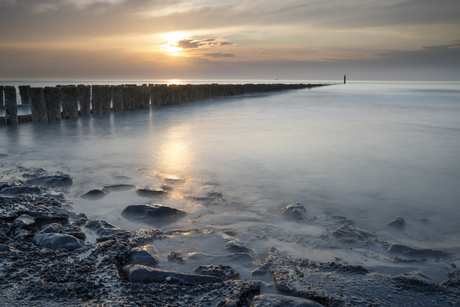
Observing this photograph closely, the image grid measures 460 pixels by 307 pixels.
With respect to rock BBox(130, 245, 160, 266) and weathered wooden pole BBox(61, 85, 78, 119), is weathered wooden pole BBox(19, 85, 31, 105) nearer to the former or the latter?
weathered wooden pole BBox(61, 85, 78, 119)

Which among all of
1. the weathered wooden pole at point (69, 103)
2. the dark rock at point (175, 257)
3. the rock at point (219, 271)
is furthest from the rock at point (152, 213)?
the weathered wooden pole at point (69, 103)

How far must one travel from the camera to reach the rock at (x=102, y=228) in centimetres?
264

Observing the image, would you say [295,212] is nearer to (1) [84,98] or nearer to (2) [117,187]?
(2) [117,187]

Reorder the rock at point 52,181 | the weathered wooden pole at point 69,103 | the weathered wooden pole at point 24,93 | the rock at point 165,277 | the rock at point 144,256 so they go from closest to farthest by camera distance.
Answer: the rock at point 165,277, the rock at point 144,256, the rock at point 52,181, the weathered wooden pole at point 69,103, the weathered wooden pole at point 24,93

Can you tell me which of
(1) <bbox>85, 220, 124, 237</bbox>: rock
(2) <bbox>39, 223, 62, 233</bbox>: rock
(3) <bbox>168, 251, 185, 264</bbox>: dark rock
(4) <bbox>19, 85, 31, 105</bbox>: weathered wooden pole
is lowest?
(3) <bbox>168, 251, 185, 264</bbox>: dark rock

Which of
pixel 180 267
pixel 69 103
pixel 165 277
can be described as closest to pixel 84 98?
pixel 69 103

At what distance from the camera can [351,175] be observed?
4.53 metres

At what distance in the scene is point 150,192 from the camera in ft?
12.0

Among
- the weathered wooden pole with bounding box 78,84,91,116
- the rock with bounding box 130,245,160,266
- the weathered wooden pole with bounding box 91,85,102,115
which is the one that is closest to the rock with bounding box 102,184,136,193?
the rock with bounding box 130,245,160,266

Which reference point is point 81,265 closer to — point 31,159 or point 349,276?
point 349,276

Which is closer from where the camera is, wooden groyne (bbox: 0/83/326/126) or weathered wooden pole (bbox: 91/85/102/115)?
wooden groyne (bbox: 0/83/326/126)

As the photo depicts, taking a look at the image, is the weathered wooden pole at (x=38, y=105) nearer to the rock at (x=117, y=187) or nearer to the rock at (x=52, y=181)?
the rock at (x=52, y=181)

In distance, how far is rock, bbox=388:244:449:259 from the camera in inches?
93.9

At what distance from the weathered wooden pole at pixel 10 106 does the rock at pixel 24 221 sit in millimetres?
7384
